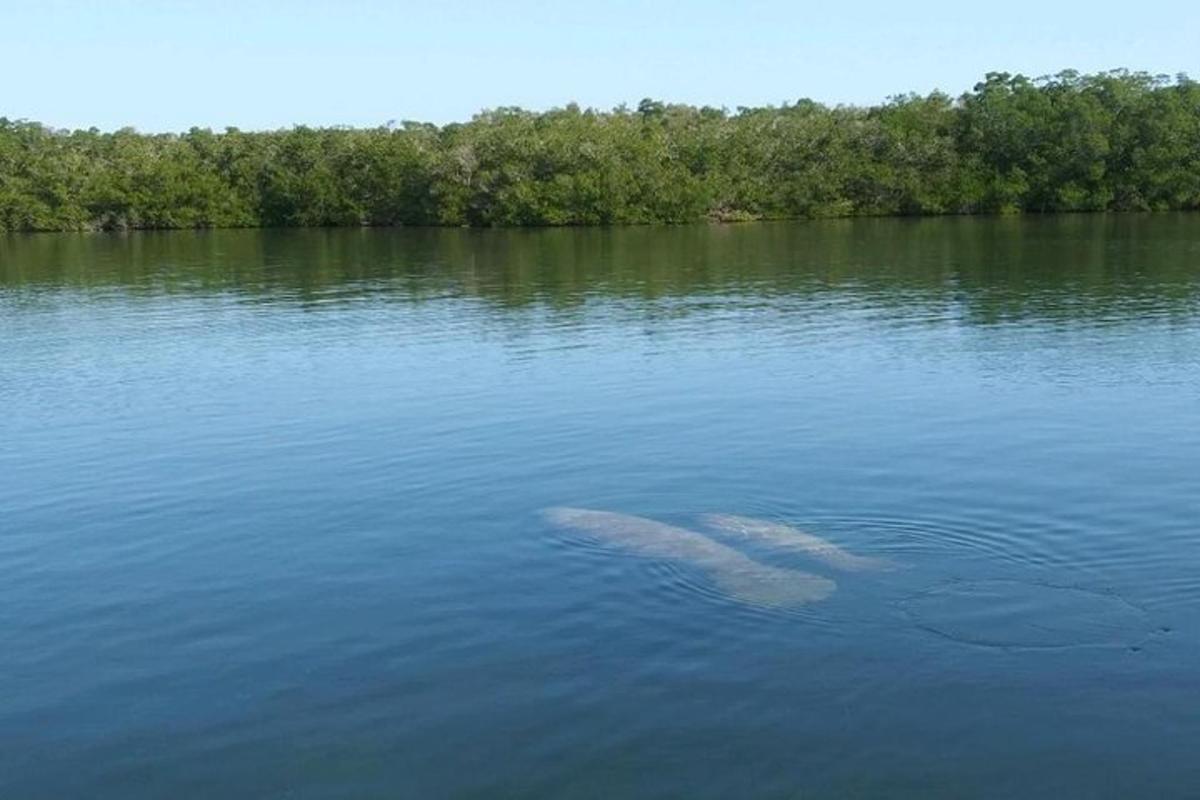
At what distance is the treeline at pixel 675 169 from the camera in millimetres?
113625

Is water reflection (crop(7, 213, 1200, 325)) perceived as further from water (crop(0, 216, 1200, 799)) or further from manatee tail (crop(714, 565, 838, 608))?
manatee tail (crop(714, 565, 838, 608))

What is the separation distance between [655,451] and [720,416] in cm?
349

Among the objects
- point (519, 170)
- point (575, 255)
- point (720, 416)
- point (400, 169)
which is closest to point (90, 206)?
point (400, 169)

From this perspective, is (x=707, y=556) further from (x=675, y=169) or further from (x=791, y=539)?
(x=675, y=169)

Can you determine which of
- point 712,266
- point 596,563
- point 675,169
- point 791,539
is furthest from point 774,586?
point 675,169

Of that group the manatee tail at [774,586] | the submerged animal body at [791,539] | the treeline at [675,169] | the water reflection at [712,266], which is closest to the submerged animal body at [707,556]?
the manatee tail at [774,586]

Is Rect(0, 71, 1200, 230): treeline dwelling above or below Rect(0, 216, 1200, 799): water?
above

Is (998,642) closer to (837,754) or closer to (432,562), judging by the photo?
(837,754)

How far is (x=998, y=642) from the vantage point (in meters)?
14.8

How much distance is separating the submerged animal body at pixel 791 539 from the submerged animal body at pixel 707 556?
0.57 meters

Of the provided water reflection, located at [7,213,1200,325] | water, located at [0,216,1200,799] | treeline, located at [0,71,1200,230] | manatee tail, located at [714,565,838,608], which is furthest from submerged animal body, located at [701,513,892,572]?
treeline, located at [0,71,1200,230]

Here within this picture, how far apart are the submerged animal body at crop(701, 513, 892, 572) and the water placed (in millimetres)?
247

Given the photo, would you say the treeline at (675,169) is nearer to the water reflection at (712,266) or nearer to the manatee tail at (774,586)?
the water reflection at (712,266)

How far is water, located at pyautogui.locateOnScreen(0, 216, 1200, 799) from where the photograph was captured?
1268 centimetres
